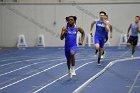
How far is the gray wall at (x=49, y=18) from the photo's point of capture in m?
28.7

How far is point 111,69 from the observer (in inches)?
615

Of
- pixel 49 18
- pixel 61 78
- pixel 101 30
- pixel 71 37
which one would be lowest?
pixel 61 78

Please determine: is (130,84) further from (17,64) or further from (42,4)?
(42,4)

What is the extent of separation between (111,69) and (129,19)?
44.8 feet

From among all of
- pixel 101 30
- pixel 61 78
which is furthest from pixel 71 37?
pixel 101 30

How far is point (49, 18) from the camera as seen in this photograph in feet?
95.8

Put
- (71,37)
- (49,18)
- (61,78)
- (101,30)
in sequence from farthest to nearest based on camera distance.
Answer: (49,18)
(101,30)
(71,37)
(61,78)

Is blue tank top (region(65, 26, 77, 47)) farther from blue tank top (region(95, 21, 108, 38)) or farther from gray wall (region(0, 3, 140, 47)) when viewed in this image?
gray wall (region(0, 3, 140, 47))

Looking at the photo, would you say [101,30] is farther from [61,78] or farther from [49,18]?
[49,18]

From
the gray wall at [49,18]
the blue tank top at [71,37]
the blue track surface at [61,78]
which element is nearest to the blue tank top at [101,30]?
the blue track surface at [61,78]

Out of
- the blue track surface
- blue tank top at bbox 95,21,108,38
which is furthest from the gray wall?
blue tank top at bbox 95,21,108,38

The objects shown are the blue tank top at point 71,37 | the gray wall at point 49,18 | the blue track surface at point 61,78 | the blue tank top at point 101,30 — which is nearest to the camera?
the blue track surface at point 61,78

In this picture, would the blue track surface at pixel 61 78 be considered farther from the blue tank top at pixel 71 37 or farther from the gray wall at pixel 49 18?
the gray wall at pixel 49 18

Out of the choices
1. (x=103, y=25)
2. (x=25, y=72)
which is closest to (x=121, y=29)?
(x=103, y=25)
